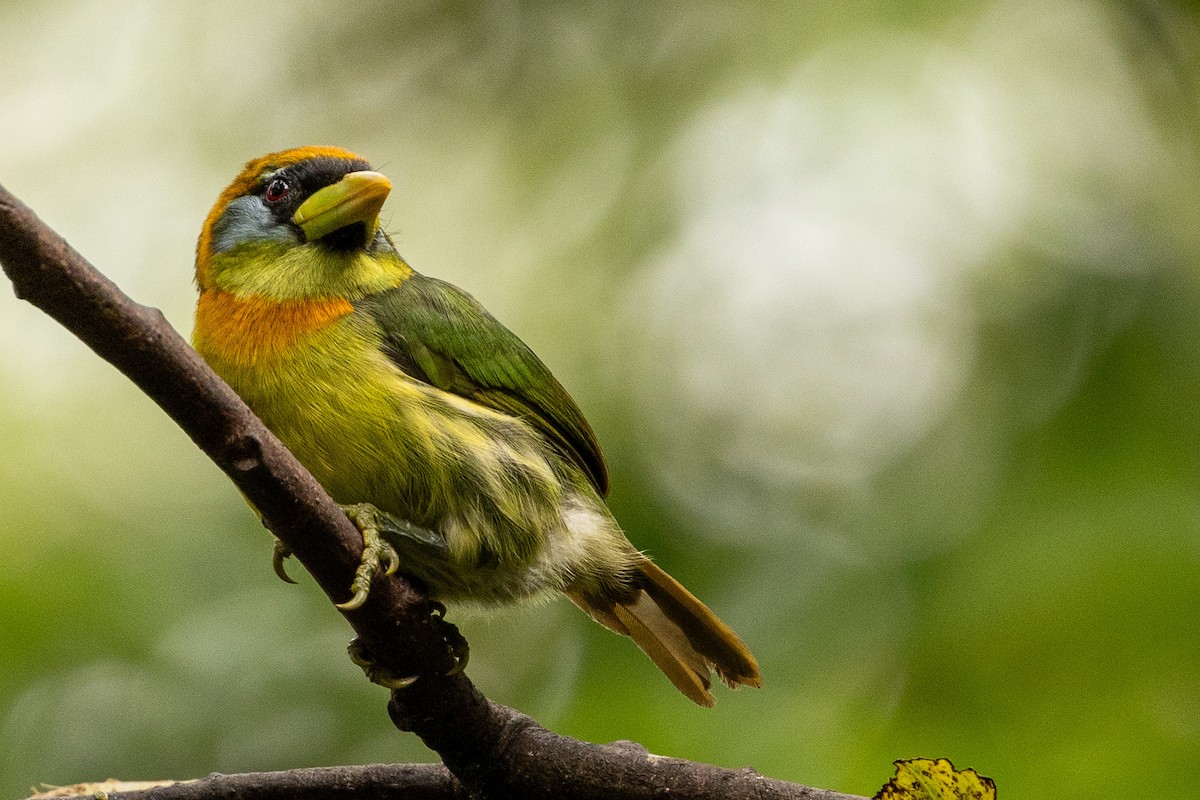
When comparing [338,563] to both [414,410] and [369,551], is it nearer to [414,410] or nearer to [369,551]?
[369,551]

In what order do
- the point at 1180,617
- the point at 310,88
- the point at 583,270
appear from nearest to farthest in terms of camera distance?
the point at 1180,617 → the point at 583,270 → the point at 310,88

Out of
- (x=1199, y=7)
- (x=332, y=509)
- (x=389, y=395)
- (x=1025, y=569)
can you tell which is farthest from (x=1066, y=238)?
(x=332, y=509)

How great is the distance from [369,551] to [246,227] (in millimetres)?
1092

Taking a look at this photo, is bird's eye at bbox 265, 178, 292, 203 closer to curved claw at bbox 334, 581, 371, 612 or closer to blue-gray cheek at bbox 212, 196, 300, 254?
blue-gray cheek at bbox 212, 196, 300, 254

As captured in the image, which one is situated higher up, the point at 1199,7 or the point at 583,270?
the point at 1199,7

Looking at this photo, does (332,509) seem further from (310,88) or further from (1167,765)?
(310,88)

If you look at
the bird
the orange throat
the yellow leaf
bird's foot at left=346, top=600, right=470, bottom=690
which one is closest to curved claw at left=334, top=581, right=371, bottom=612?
bird's foot at left=346, top=600, right=470, bottom=690

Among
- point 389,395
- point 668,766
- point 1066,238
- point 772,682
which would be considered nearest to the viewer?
point 668,766

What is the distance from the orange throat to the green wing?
108 mm

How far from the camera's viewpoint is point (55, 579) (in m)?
3.03

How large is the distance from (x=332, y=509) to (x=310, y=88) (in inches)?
112

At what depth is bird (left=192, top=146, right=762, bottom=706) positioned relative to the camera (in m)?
2.52

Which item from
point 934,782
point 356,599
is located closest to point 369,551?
point 356,599

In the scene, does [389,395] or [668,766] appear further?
[389,395]
